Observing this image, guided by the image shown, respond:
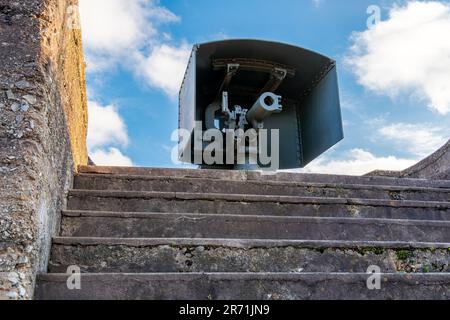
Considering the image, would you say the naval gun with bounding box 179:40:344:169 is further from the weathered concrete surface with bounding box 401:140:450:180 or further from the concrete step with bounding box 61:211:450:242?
the concrete step with bounding box 61:211:450:242

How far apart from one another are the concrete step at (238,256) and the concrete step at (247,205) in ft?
1.85

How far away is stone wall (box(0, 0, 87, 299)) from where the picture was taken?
172 centimetres

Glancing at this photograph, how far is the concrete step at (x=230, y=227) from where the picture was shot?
253 centimetres

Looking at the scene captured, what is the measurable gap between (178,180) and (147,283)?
53.4 inches

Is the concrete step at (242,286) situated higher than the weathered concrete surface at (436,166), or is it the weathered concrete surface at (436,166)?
the weathered concrete surface at (436,166)

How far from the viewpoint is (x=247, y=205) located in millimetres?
2953

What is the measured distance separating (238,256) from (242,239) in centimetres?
11

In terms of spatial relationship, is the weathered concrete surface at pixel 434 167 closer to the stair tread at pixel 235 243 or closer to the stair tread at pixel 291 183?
the stair tread at pixel 291 183

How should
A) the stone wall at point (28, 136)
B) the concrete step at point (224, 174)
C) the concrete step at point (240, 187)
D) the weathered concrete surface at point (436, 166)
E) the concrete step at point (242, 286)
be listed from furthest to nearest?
the weathered concrete surface at point (436, 166)
the concrete step at point (224, 174)
the concrete step at point (240, 187)
the concrete step at point (242, 286)
the stone wall at point (28, 136)

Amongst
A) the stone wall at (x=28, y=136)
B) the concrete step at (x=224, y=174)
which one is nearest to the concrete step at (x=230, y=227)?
the stone wall at (x=28, y=136)

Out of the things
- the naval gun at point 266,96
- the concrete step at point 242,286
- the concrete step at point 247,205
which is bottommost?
the concrete step at point 242,286

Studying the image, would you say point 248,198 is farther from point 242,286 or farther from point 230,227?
point 242,286

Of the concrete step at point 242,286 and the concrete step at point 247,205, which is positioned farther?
the concrete step at point 247,205
